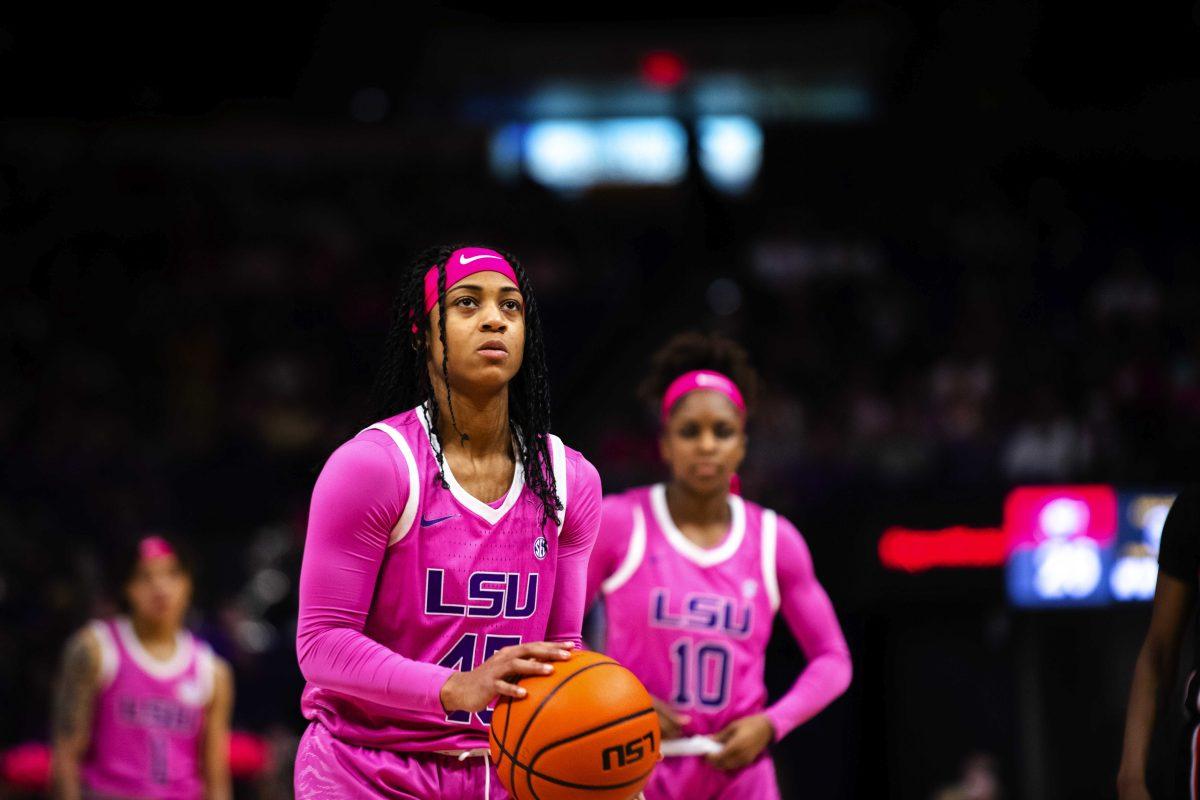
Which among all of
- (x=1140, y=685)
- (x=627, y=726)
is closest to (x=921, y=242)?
(x=1140, y=685)

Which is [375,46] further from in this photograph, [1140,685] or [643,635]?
[1140,685]

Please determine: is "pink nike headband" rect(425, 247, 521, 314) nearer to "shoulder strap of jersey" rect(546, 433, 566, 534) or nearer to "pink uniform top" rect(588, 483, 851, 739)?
"shoulder strap of jersey" rect(546, 433, 566, 534)

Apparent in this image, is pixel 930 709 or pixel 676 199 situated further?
pixel 676 199

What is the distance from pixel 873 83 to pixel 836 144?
2.17 ft

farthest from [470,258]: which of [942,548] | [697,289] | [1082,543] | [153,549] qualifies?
[697,289]

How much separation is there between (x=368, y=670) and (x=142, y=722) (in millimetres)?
3645

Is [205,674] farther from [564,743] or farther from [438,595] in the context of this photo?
[564,743]

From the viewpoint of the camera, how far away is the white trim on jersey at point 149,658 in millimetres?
6191

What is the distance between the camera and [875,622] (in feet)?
31.8

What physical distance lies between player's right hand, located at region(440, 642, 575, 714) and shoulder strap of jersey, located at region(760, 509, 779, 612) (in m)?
2.09

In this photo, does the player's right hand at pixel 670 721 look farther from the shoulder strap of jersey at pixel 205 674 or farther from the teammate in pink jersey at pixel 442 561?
the shoulder strap of jersey at pixel 205 674

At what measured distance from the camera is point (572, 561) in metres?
3.32

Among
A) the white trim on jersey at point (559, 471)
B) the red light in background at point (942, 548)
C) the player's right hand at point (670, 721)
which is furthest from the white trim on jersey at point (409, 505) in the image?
the red light in background at point (942, 548)

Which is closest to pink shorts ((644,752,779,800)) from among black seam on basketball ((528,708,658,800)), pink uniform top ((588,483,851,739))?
pink uniform top ((588,483,851,739))
